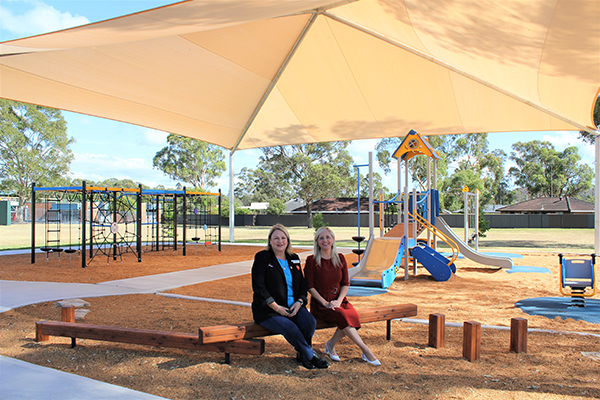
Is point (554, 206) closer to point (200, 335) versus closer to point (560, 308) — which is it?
point (560, 308)

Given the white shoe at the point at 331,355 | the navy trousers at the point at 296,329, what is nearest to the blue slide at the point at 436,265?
the white shoe at the point at 331,355

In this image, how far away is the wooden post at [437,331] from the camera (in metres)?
4.02

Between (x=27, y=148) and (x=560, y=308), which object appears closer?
(x=560, y=308)

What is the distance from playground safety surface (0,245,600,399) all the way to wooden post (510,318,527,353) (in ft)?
0.22

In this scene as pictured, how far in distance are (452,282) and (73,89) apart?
9346 mm

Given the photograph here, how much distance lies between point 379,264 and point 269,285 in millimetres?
5482

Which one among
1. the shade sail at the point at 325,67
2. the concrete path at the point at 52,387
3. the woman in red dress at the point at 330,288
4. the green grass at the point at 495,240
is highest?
the shade sail at the point at 325,67

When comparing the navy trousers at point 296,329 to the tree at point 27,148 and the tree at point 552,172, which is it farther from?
the tree at point 552,172

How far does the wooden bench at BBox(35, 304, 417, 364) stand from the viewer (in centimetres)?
344

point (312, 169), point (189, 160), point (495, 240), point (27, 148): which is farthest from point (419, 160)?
point (27, 148)

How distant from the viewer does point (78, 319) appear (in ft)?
16.7

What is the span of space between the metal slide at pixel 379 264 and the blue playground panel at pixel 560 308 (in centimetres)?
238

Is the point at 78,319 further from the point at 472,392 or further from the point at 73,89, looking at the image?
the point at 73,89

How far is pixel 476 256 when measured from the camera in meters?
9.98
